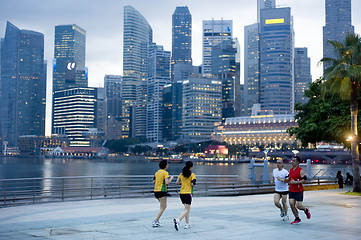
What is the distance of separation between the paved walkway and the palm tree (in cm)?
808

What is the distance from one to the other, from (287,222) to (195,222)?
3.23 m

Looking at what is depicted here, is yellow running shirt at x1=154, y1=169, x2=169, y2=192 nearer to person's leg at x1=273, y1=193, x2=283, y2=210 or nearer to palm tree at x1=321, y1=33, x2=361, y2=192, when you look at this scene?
person's leg at x1=273, y1=193, x2=283, y2=210

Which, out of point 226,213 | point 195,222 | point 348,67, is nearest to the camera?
point 195,222

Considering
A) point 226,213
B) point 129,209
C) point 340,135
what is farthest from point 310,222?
point 340,135

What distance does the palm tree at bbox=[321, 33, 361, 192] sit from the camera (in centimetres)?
2636

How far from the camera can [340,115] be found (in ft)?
109

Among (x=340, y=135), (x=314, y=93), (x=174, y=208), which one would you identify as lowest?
(x=174, y=208)

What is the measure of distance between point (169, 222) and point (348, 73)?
16.6m

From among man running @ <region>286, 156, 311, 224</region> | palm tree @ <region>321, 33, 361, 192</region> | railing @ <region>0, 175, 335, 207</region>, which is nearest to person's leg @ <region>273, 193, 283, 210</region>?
man running @ <region>286, 156, 311, 224</region>

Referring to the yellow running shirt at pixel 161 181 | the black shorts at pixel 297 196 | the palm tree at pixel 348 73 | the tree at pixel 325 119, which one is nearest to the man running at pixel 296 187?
the black shorts at pixel 297 196

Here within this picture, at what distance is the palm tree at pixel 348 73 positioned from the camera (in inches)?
1038

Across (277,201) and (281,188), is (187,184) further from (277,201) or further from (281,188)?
(281,188)

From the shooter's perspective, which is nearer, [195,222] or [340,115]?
[195,222]

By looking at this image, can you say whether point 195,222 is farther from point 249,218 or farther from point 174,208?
point 174,208
